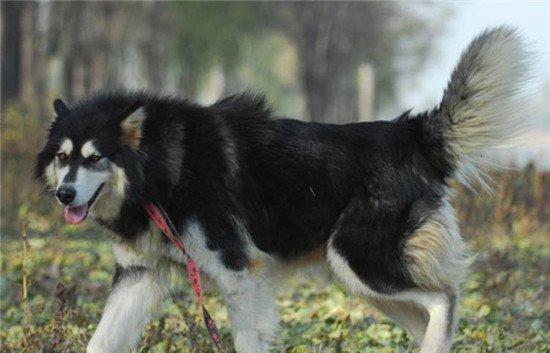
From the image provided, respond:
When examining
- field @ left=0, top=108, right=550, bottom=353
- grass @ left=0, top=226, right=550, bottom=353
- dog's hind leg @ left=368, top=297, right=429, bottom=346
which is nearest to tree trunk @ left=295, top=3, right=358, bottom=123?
field @ left=0, top=108, right=550, bottom=353

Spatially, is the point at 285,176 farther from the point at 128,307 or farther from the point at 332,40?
the point at 332,40

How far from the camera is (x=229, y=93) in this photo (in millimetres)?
43781

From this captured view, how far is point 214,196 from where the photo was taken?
6.12m

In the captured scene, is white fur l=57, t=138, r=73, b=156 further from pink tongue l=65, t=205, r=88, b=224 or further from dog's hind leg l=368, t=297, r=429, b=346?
dog's hind leg l=368, t=297, r=429, b=346

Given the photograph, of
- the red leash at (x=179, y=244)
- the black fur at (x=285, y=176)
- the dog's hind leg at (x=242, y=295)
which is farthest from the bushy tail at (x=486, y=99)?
the red leash at (x=179, y=244)

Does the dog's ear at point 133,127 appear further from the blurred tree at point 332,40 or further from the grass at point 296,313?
the blurred tree at point 332,40

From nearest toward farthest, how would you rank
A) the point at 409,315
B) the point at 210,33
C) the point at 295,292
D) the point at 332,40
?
the point at 409,315 < the point at 295,292 < the point at 332,40 < the point at 210,33

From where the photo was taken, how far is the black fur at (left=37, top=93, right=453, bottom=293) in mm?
6121

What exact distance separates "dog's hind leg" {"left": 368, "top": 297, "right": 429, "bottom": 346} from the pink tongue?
6.60 feet

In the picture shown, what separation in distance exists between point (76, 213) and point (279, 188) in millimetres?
1320

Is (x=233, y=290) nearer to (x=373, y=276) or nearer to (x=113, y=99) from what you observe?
(x=373, y=276)

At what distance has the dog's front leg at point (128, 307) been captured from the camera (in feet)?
20.3

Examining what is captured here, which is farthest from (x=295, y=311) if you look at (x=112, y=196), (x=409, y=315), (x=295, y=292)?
(x=112, y=196)

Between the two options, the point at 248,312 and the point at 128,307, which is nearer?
the point at 248,312
